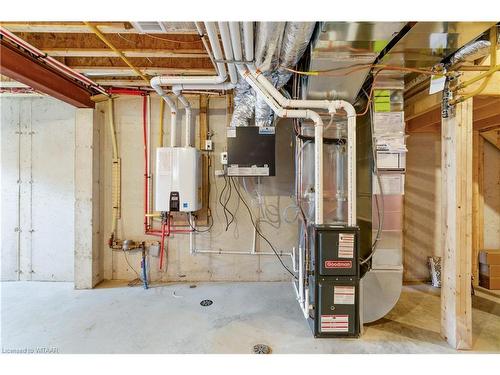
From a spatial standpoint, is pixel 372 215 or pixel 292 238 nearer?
pixel 372 215

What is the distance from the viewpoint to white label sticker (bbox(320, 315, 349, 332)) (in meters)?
1.77

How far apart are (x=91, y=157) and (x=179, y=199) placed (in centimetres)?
121

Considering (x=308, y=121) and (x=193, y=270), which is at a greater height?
(x=308, y=121)

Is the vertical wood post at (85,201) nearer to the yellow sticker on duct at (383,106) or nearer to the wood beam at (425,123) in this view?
the yellow sticker on duct at (383,106)

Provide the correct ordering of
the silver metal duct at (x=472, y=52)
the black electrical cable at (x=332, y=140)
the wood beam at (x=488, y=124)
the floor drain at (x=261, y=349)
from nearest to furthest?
the silver metal duct at (x=472, y=52), the floor drain at (x=261, y=349), the black electrical cable at (x=332, y=140), the wood beam at (x=488, y=124)

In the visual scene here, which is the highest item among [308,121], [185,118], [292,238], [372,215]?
[185,118]

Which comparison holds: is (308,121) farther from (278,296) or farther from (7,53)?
(7,53)

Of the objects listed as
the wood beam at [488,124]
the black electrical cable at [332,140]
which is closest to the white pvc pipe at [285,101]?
the black electrical cable at [332,140]

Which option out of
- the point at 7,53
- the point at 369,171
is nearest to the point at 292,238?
the point at 369,171

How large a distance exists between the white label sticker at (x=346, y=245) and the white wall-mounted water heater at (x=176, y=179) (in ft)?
5.09

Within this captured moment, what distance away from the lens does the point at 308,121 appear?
6.97 ft

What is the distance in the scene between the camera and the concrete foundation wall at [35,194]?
292cm

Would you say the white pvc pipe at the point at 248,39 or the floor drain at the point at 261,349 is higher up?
the white pvc pipe at the point at 248,39

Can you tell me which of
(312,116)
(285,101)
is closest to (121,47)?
(285,101)
